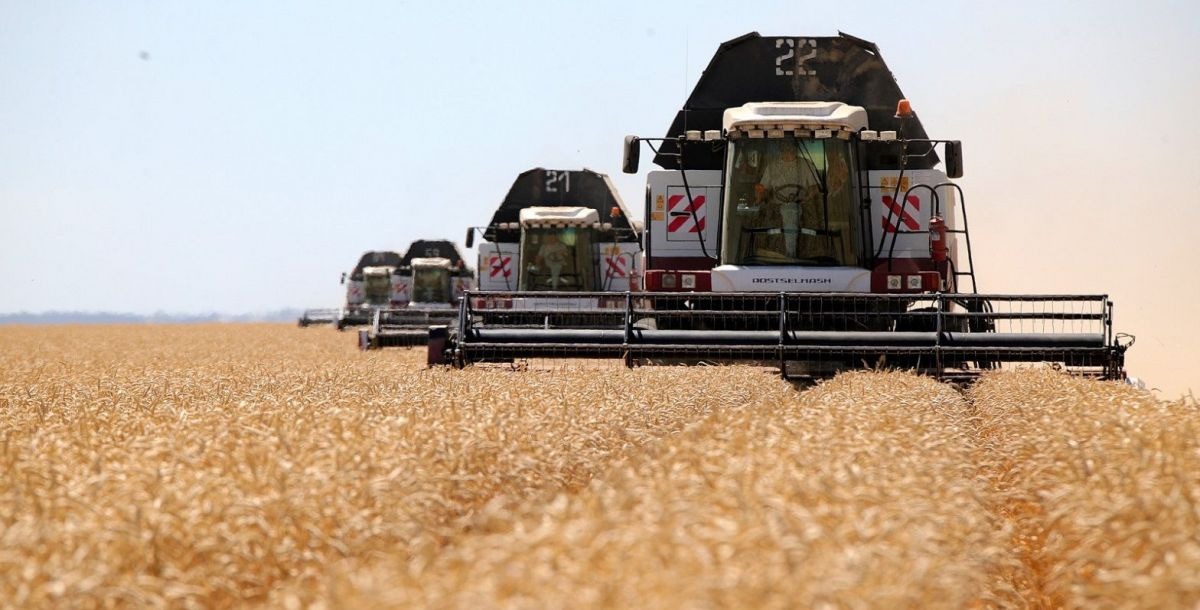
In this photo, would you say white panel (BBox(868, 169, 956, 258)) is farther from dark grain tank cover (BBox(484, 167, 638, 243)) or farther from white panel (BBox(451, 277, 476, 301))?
white panel (BBox(451, 277, 476, 301))

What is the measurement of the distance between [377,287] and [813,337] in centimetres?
3140

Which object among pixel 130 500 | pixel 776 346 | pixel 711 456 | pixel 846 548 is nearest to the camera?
pixel 846 548

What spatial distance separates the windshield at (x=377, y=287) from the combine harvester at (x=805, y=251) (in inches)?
1126

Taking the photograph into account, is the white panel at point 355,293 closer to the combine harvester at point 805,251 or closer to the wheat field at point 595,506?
the combine harvester at point 805,251

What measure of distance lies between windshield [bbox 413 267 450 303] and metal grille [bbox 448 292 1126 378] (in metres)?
22.1

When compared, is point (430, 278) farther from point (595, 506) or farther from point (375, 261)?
point (595, 506)

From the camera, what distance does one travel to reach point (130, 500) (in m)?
3.69

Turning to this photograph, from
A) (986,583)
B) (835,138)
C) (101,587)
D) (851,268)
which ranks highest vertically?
(835,138)

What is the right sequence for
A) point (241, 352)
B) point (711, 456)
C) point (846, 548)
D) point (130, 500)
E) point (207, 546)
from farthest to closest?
point (241, 352) < point (711, 456) < point (130, 500) < point (207, 546) < point (846, 548)

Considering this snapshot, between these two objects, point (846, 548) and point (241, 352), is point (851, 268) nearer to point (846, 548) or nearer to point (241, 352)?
point (846, 548)

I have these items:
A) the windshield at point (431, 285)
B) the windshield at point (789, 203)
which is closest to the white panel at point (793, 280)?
the windshield at point (789, 203)

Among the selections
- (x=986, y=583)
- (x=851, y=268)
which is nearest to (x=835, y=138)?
(x=851, y=268)

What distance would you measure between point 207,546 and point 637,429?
8.81 ft

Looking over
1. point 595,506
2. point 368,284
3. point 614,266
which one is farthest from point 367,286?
point 595,506
